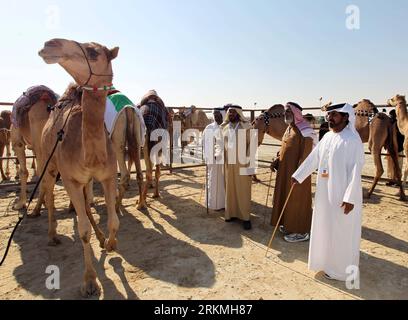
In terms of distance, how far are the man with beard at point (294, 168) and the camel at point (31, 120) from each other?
3.84 meters

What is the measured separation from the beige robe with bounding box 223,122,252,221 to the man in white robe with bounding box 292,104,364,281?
1538 millimetres

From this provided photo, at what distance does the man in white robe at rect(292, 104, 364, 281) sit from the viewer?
3.24 metres

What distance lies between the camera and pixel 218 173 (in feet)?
→ 18.4

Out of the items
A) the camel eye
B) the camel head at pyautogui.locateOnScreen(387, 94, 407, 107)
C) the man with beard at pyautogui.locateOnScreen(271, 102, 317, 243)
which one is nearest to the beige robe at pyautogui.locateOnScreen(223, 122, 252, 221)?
the man with beard at pyautogui.locateOnScreen(271, 102, 317, 243)

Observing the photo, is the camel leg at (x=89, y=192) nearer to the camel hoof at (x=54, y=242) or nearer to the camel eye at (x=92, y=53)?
the camel hoof at (x=54, y=242)

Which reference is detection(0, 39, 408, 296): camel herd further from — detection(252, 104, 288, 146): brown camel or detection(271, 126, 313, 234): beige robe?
detection(252, 104, 288, 146): brown camel

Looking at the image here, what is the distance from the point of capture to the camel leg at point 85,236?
3.03 metres

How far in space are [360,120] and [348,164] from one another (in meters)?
4.61

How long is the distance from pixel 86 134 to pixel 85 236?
1083mm

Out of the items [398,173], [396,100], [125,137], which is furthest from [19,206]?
[396,100]
